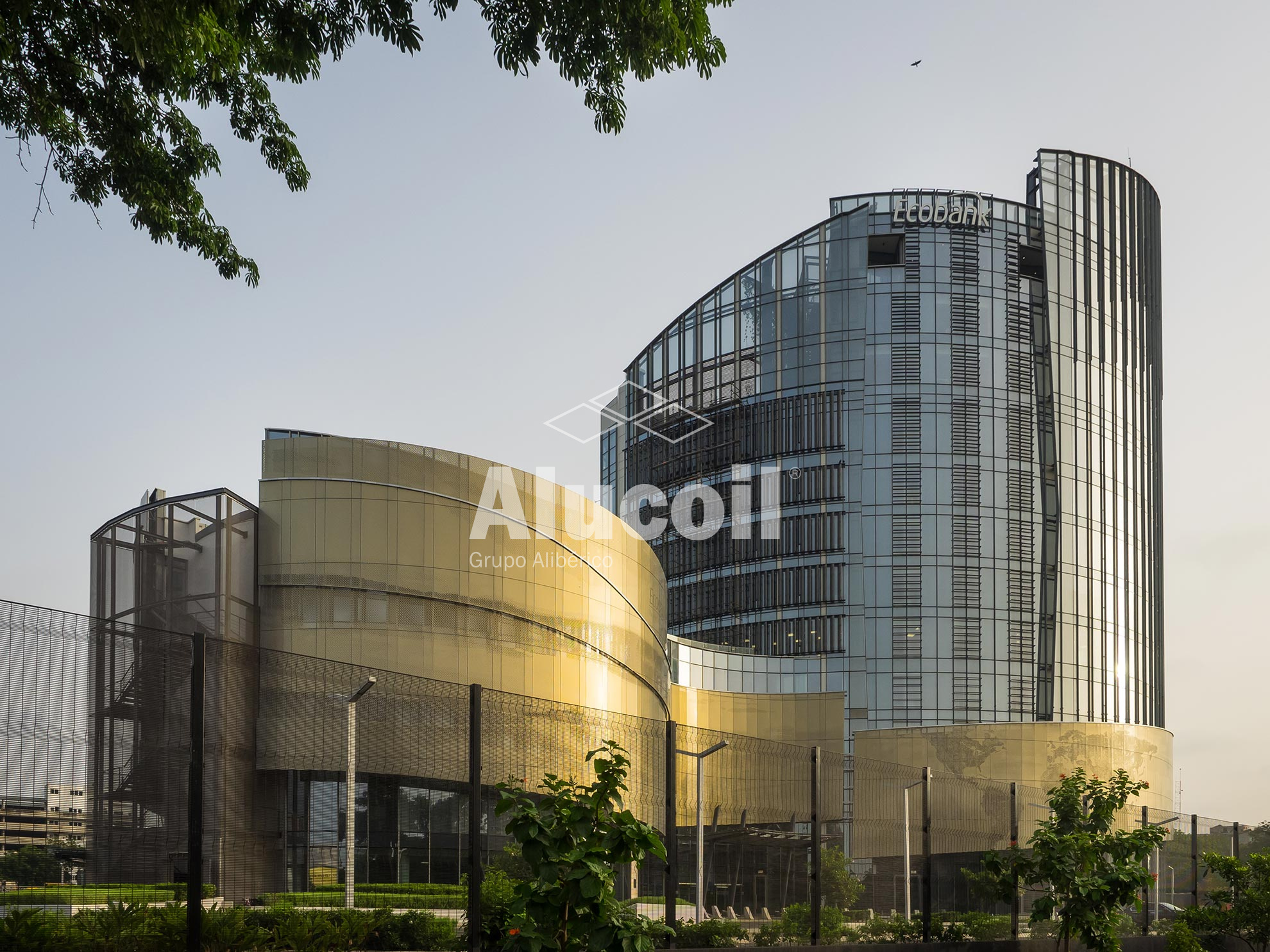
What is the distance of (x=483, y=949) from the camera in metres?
13.8

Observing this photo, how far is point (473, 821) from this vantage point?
13.2 metres

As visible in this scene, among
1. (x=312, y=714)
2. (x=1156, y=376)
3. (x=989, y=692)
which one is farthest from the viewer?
(x=1156, y=376)

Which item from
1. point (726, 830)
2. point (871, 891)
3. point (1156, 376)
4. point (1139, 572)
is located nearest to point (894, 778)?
point (871, 891)

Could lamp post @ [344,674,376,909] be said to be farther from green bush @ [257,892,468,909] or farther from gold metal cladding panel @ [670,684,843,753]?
gold metal cladding panel @ [670,684,843,753]

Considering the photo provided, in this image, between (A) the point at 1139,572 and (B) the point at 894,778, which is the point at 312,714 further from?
(A) the point at 1139,572

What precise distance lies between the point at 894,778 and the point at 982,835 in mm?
2455

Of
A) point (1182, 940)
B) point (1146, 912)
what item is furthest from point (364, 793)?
point (1146, 912)

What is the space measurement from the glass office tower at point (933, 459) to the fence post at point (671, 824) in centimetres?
7188

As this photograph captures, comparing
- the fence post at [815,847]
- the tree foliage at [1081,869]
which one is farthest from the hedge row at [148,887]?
the tree foliage at [1081,869]

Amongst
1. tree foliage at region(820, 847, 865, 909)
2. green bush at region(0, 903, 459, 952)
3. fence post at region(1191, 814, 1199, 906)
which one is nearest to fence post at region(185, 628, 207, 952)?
green bush at region(0, 903, 459, 952)

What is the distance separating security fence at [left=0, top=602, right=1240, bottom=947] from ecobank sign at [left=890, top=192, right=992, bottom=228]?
7564 centimetres

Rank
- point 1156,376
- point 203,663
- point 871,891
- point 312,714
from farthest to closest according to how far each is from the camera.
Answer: point 1156,376 < point 871,891 < point 312,714 < point 203,663

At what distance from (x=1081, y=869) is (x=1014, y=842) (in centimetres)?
194

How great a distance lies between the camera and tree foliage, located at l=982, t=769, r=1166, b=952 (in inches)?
700
